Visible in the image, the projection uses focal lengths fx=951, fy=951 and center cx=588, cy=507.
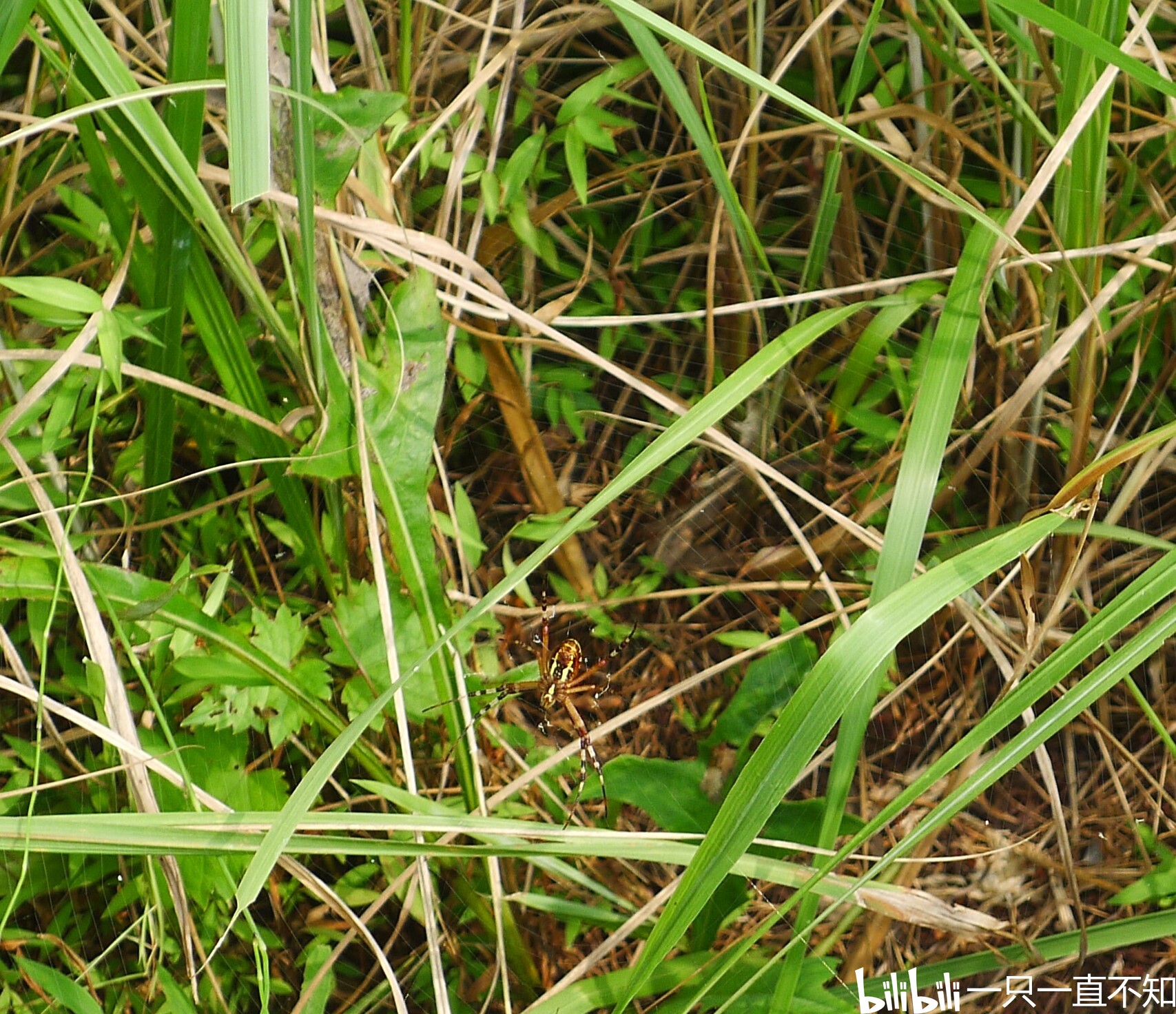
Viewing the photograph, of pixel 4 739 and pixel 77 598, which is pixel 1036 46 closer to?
pixel 77 598

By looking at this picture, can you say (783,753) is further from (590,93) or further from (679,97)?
(590,93)

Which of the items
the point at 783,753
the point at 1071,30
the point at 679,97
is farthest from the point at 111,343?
the point at 1071,30

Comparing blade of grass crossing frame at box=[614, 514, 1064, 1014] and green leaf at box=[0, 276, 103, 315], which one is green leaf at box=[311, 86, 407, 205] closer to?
green leaf at box=[0, 276, 103, 315]

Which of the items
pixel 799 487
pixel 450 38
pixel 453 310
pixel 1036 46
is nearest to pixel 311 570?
pixel 453 310

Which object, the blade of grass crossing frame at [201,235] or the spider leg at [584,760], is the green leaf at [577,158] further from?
the spider leg at [584,760]

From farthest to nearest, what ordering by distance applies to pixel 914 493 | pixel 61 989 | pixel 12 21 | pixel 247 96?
pixel 61 989
pixel 914 493
pixel 12 21
pixel 247 96

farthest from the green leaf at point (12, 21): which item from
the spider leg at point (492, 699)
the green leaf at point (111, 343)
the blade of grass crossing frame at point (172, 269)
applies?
the spider leg at point (492, 699)
